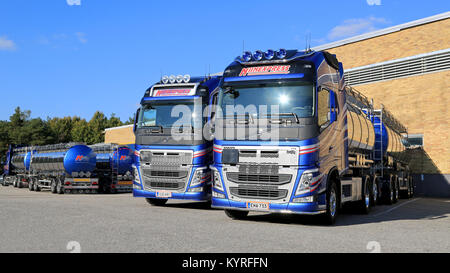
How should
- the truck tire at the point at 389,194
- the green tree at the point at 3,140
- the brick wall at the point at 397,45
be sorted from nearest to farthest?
the truck tire at the point at 389,194, the brick wall at the point at 397,45, the green tree at the point at 3,140

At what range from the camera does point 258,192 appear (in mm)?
9953

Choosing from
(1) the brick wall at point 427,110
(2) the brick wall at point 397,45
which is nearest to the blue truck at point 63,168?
(1) the brick wall at point 427,110

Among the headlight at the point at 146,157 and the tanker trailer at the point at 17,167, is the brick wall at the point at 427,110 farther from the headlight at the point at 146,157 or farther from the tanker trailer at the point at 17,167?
the tanker trailer at the point at 17,167

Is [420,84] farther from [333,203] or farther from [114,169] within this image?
[333,203]

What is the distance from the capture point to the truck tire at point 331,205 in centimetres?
1022

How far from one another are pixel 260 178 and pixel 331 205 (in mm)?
1928

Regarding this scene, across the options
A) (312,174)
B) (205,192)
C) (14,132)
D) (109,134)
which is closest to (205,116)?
(205,192)

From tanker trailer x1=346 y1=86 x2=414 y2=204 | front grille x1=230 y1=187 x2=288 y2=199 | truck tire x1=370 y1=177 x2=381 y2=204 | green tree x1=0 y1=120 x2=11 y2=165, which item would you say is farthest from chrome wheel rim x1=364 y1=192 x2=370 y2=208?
green tree x1=0 y1=120 x2=11 y2=165

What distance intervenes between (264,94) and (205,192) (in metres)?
4.33

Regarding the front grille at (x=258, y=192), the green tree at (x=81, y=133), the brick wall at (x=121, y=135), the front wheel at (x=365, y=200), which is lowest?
the front wheel at (x=365, y=200)

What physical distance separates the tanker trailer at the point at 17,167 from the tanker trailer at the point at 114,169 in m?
8.83

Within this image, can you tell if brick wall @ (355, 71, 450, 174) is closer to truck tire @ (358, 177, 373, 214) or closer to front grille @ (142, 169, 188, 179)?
truck tire @ (358, 177, 373, 214)

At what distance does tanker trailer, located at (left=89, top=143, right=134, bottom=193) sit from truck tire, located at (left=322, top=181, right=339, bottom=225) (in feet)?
56.0
